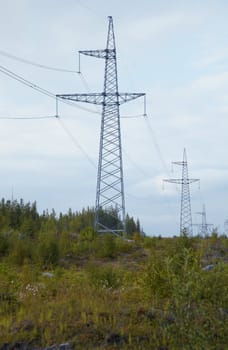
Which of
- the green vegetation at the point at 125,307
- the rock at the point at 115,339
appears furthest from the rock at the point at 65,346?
the rock at the point at 115,339

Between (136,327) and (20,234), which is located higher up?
(20,234)

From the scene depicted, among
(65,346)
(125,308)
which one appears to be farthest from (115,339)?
(125,308)

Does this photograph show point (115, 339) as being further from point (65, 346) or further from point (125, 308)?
point (125, 308)

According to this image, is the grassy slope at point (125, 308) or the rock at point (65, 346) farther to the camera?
the rock at point (65, 346)

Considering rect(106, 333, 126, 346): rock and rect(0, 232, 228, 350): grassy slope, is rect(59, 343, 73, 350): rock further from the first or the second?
rect(106, 333, 126, 346): rock

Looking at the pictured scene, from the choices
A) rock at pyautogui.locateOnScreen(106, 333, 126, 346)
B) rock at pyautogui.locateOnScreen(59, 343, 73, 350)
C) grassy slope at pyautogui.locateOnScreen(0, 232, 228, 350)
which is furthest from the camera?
rock at pyautogui.locateOnScreen(106, 333, 126, 346)

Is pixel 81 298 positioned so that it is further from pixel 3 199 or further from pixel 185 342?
pixel 3 199

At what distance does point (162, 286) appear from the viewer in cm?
810

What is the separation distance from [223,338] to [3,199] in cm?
1907

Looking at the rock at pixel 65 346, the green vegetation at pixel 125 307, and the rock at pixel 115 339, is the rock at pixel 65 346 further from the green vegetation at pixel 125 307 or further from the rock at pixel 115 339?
the rock at pixel 115 339

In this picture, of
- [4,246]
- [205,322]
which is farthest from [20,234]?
[205,322]

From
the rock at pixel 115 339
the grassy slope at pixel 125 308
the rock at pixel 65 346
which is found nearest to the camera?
the grassy slope at pixel 125 308

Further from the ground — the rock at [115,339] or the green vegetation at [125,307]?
the green vegetation at [125,307]

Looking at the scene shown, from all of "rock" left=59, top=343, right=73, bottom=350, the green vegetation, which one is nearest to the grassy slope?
the green vegetation
